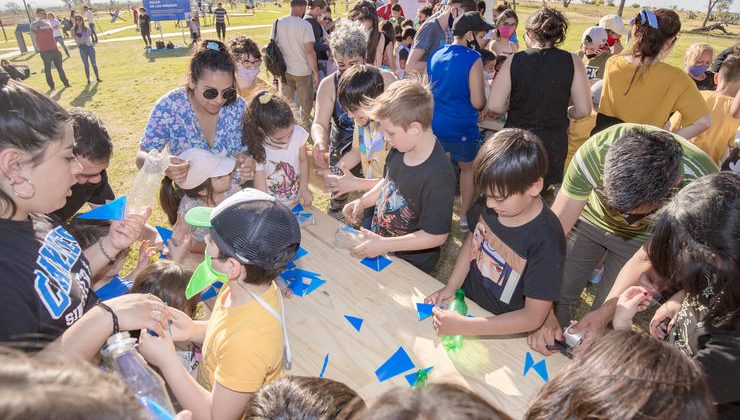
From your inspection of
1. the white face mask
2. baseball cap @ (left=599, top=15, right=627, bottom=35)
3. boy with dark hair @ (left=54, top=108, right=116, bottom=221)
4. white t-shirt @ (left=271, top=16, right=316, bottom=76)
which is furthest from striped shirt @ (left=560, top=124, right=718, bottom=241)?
white t-shirt @ (left=271, top=16, right=316, bottom=76)

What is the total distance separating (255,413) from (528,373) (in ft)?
3.92

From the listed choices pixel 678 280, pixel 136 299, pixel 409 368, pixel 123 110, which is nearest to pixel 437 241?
pixel 409 368

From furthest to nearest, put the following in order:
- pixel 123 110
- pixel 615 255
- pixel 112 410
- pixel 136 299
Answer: pixel 123 110
pixel 615 255
pixel 136 299
pixel 112 410

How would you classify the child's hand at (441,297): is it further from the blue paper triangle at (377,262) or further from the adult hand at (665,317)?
the adult hand at (665,317)

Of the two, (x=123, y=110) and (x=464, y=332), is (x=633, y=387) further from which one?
(x=123, y=110)

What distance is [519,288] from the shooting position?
204cm

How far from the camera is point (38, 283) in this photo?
1422 mm

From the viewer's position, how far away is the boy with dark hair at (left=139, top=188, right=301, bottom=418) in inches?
58.1

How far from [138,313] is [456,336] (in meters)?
1.36

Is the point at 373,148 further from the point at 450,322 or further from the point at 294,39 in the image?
the point at 294,39

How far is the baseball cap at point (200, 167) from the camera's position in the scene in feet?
8.68

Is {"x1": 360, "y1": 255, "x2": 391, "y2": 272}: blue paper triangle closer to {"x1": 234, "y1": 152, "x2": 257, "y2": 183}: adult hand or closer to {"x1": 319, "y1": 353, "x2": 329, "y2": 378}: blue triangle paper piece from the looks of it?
{"x1": 319, "y1": 353, "x2": 329, "y2": 378}: blue triangle paper piece

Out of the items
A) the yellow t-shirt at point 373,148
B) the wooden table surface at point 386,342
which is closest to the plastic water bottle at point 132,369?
the wooden table surface at point 386,342

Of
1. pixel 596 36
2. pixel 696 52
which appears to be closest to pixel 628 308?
pixel 596 36
